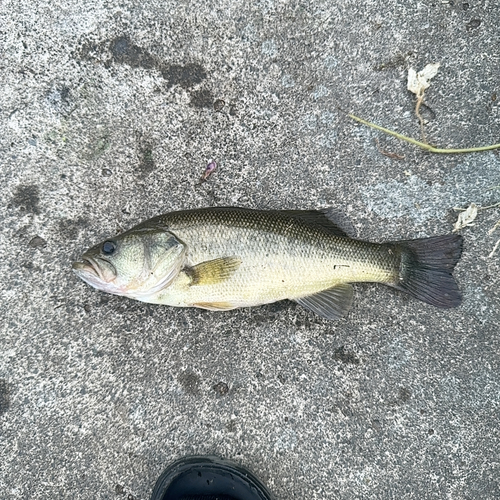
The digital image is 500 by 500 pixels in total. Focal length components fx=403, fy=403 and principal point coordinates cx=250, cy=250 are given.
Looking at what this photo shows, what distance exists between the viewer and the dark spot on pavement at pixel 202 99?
9.48 feet

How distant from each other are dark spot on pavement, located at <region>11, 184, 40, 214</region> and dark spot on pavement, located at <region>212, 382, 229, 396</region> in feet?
5.59

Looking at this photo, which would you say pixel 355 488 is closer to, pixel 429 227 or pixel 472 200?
pixel 429 227

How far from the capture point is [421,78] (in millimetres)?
2822

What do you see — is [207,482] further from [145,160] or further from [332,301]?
[145,160]

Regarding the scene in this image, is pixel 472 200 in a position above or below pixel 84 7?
below

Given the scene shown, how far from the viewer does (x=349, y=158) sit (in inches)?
113

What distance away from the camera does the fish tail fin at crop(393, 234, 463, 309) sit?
8.45ft

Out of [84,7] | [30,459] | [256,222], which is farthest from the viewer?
[84,7]

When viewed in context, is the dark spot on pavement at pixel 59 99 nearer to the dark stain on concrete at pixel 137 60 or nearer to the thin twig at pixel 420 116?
the dark stain on concrete at pixel 137 60

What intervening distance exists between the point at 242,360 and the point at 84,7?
2.71 m

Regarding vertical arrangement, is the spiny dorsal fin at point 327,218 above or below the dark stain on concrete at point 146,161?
below

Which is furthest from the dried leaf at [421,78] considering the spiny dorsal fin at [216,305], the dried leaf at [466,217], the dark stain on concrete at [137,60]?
the spiny dorsal fin at [216,305]

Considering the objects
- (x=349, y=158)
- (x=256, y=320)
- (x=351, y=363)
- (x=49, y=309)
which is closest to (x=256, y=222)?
(x=256, y=320)

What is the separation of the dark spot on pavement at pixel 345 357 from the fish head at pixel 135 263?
121 cm
